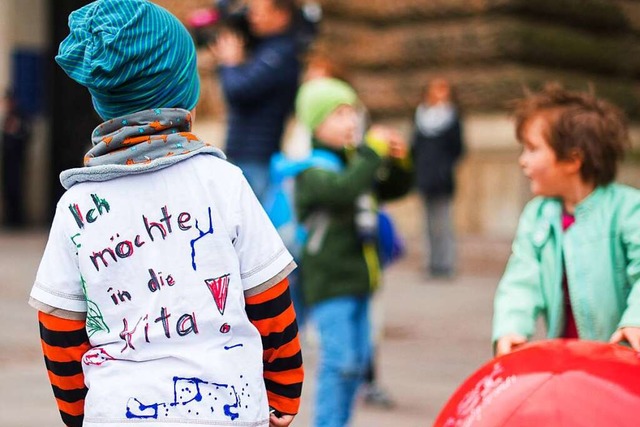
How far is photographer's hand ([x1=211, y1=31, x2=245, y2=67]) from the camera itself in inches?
236

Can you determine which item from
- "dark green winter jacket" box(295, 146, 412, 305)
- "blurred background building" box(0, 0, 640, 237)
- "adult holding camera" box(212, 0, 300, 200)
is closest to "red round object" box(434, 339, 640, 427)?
"dark green winter jacket" box(295, 146, 412, 305)

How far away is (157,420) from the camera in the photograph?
2.11 meters

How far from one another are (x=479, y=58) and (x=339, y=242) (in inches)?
378

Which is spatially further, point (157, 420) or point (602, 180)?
point (602, 180)

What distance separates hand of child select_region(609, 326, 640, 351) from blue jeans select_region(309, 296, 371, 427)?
1561 millimetres

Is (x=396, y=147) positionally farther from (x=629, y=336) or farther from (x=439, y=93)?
(x=439, y=93)

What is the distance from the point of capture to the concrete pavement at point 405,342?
545 centimetres

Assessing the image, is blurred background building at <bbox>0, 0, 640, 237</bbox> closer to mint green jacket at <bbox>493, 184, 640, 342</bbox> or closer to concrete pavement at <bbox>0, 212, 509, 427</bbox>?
concrete pavement at <bbox>0, 212, 509, 427</bbox>

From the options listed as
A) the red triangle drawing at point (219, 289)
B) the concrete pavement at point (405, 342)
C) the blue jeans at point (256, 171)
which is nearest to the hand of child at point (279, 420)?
the red triangle drawing at point (219, 289)

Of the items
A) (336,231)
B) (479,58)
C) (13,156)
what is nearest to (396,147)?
(336,231)

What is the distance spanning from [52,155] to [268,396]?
14.7 metres

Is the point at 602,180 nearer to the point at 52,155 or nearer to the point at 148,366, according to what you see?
the point at 148,366

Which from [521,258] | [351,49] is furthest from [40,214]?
[521,258]

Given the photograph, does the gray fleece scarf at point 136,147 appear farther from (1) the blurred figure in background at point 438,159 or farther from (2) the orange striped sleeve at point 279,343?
(1) the blurred figure in background at point 438,159
